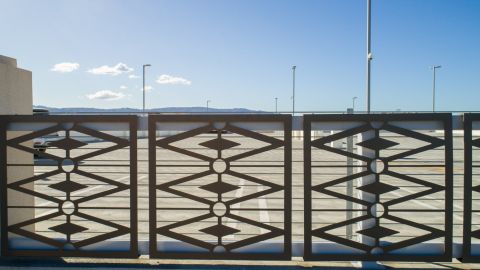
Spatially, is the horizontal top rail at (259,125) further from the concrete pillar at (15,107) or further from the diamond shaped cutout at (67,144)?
the concrete pillar at (15,107)

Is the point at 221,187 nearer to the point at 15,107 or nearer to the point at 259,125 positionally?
the point at 259,125

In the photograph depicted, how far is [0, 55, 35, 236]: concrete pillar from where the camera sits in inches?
145

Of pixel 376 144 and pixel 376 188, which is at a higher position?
pixel 376 144

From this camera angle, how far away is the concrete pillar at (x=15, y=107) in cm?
368

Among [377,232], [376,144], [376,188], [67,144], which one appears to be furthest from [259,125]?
[67,144]

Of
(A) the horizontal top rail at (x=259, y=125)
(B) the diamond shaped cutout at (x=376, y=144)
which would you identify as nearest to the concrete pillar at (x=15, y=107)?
(A) the horizontal top rail at (x=259, y=125)

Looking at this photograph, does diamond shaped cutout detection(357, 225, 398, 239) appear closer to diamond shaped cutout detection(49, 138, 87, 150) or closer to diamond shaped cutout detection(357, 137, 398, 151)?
diamond shaped cutout detection(357, 137, 398, 151)

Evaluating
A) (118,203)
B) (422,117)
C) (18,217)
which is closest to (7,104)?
(18,217)

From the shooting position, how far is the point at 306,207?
11.0 ft

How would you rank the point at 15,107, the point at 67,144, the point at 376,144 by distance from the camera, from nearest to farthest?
1. the point at 376,144
2. the point at 67,144
3. the point at 15,107

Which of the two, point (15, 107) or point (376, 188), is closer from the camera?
point (376, 188)

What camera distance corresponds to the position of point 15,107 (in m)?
3.86

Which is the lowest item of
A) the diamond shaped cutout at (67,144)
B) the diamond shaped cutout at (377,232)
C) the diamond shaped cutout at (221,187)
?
the diamond shaped cutout at (377,232)

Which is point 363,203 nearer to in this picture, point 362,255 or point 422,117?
point 362,255
